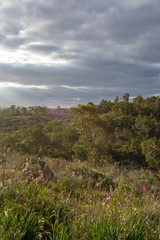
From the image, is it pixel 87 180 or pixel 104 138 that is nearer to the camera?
pixel 87 180

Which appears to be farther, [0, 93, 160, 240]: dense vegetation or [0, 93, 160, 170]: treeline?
[0, 93, 160, 170]: treeline

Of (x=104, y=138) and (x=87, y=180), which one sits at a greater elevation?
(x=87, y=180)

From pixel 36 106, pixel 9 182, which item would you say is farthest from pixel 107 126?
pixel 36 106

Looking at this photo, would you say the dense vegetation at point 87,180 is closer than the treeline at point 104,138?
Yes

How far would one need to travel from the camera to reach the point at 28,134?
2758 cm

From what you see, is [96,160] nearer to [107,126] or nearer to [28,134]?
[107,126]

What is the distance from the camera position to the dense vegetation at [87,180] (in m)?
2.20

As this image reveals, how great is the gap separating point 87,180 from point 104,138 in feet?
43.6

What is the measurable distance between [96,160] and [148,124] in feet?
30.0

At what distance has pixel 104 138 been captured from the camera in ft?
61.9

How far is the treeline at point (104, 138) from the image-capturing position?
60.8ft

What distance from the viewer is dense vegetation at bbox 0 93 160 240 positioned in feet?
7.22

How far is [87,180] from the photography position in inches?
227

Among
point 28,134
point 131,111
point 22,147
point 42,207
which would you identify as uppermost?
point 131,111
